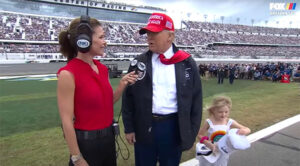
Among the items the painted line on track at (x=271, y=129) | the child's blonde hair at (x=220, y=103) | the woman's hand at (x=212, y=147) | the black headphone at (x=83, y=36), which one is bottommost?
the painted line on track at (x=271, y=129)

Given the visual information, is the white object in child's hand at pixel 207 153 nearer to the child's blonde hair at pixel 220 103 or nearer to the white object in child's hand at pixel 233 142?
the white object in child's hand at pixel 233 142

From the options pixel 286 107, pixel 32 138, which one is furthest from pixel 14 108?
pixel 286 107

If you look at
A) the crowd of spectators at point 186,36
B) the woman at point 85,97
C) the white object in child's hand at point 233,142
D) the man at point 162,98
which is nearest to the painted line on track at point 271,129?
the white object in child's hand at point 233,142

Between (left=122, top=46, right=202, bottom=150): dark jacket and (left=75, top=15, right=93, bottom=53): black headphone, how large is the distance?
1.98 feet

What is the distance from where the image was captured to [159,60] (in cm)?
220

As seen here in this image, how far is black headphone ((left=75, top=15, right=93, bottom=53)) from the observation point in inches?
70.2

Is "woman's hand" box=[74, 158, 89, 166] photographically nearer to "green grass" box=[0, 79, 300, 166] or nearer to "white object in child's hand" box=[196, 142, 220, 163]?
"white object in child's hand" box=[196, 142, 220, 163]

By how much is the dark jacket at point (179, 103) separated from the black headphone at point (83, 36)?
603mm

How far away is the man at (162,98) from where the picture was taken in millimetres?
→ 2137

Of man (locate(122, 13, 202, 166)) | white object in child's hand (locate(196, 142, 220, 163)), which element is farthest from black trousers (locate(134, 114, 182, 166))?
white object in child's hand (locate(196, 142, 220, 163))

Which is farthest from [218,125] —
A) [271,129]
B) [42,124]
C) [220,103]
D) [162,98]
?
[42,124]

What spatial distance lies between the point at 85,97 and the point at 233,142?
152 cm

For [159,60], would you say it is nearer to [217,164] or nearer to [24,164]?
[217,164]

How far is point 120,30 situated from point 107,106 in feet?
210
